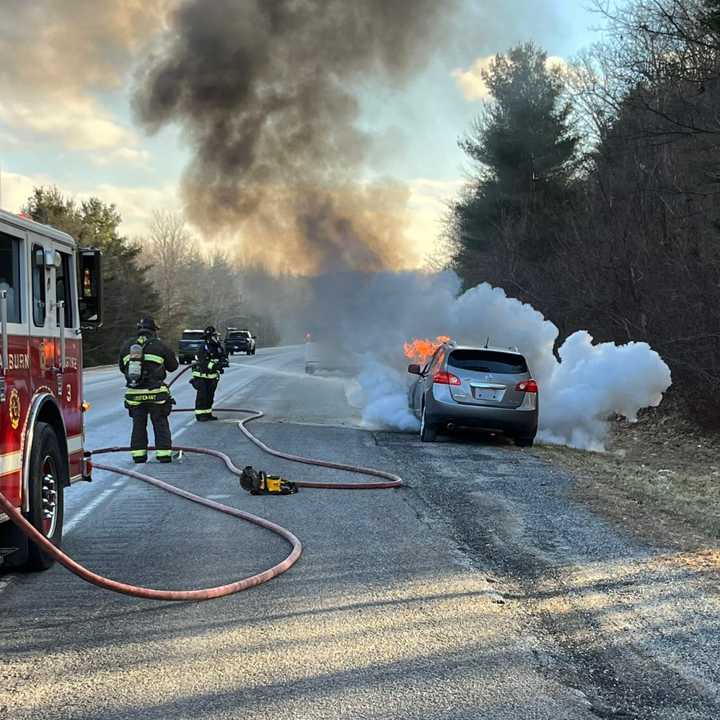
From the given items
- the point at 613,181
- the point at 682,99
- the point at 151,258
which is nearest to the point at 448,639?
the point at 682,99

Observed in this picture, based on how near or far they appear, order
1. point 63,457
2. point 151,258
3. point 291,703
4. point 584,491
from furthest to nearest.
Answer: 1. point 151,258
2. point 584,491
3. point 63,457
4. point 291,703

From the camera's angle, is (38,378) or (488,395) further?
(488,395)

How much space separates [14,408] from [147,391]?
5.79m

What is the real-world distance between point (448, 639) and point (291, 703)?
1.09 meters

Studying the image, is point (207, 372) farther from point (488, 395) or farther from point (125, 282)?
point (125, 282)

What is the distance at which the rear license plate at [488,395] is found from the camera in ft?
40.9

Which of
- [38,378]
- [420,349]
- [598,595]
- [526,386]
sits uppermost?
[38,378]

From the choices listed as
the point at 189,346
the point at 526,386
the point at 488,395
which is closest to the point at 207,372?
the point at 488,395

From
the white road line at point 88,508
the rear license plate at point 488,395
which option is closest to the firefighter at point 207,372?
the rear license plate at point 488,395

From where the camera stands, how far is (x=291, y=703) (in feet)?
11.7

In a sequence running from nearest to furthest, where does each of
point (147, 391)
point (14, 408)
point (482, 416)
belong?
point (14, 408) < point (147, 391) < point (482, 416)

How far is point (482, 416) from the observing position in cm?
1242

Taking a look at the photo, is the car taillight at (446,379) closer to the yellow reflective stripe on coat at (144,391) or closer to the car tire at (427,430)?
the car tire at (427,430)

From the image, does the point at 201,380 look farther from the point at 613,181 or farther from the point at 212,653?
the point at 613,181
